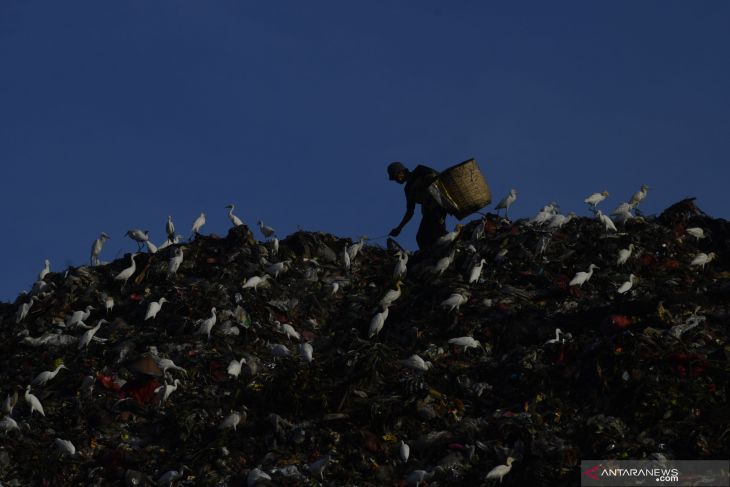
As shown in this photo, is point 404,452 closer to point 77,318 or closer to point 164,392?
point 164,392

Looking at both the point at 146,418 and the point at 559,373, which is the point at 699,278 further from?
the point at 146,418

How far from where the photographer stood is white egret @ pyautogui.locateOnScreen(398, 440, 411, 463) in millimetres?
17781

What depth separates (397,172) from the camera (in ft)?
82.2

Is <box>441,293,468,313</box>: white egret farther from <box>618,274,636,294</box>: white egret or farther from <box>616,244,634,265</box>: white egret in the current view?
<box>616,244,634,265</box>: white egret

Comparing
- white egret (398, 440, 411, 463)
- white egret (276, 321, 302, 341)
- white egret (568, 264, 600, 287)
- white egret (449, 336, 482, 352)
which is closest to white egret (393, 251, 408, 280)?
white egret (276, 321, 302, 341)

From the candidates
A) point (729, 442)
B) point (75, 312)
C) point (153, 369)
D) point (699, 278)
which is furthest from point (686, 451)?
point (75, 312)

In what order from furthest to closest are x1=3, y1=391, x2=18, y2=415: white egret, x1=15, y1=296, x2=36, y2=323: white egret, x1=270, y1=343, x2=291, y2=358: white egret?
1. x1=15, y1=296, x2=36, y2=323: white egret
2. x1=270, y1=343, x2=291, y2=358: white egret
3. x1=3, y1=391, x2=18, y2=415: white egret

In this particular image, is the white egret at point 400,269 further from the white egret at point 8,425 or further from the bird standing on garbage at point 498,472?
the white egret at point 8,425

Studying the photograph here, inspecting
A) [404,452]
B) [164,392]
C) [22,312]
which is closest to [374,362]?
[404,452]

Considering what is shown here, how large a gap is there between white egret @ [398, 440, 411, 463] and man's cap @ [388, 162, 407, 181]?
26.4 ft

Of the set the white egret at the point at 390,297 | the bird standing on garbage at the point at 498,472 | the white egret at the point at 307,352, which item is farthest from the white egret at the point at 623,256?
the bird standing on garbage at the point at 498,472

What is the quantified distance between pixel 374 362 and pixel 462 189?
5.87 metres

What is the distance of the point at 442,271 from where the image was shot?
2366 centimetres

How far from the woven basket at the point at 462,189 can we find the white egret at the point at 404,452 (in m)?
7.45
